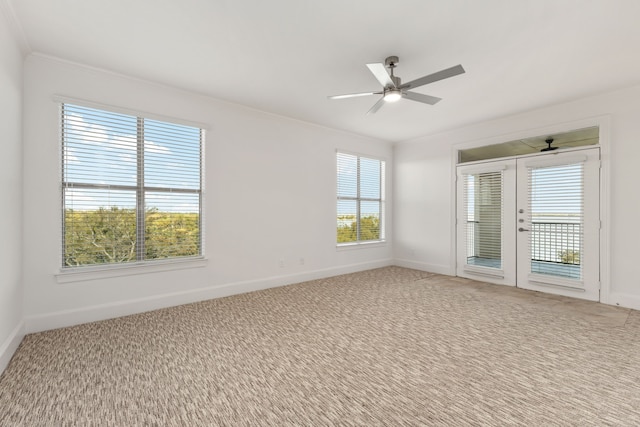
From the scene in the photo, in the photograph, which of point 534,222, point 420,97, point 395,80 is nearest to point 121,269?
point 395,80

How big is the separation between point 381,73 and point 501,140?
3254 mm

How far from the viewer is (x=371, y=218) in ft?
20.0

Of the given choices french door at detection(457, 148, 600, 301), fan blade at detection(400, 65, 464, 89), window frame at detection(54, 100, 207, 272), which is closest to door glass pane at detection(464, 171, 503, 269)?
french door at detection(457, 148, 600, 301)

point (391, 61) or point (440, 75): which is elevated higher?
point (391, 61)

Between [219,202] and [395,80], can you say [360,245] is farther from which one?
[395,80]

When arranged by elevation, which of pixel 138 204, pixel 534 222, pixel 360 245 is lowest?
pixel 360 245

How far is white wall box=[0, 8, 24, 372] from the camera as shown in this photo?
2172 millimetres

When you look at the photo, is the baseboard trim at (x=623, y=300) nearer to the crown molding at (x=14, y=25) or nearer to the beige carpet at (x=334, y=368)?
the beige carpet at (x=334, y=368)

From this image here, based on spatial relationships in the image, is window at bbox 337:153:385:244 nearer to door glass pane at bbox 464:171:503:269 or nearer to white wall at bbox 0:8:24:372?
door glass pane at bbox 464:171:503:269

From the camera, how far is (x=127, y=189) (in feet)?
10.9

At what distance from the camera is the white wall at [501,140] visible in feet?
11.9

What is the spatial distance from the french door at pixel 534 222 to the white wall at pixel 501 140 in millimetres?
179

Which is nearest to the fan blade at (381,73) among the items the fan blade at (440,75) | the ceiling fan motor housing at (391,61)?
the fan blade at (440,75)

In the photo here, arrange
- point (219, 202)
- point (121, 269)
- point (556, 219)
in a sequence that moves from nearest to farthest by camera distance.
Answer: point (121, 269) < point (219, 202) < point (556, 219)
